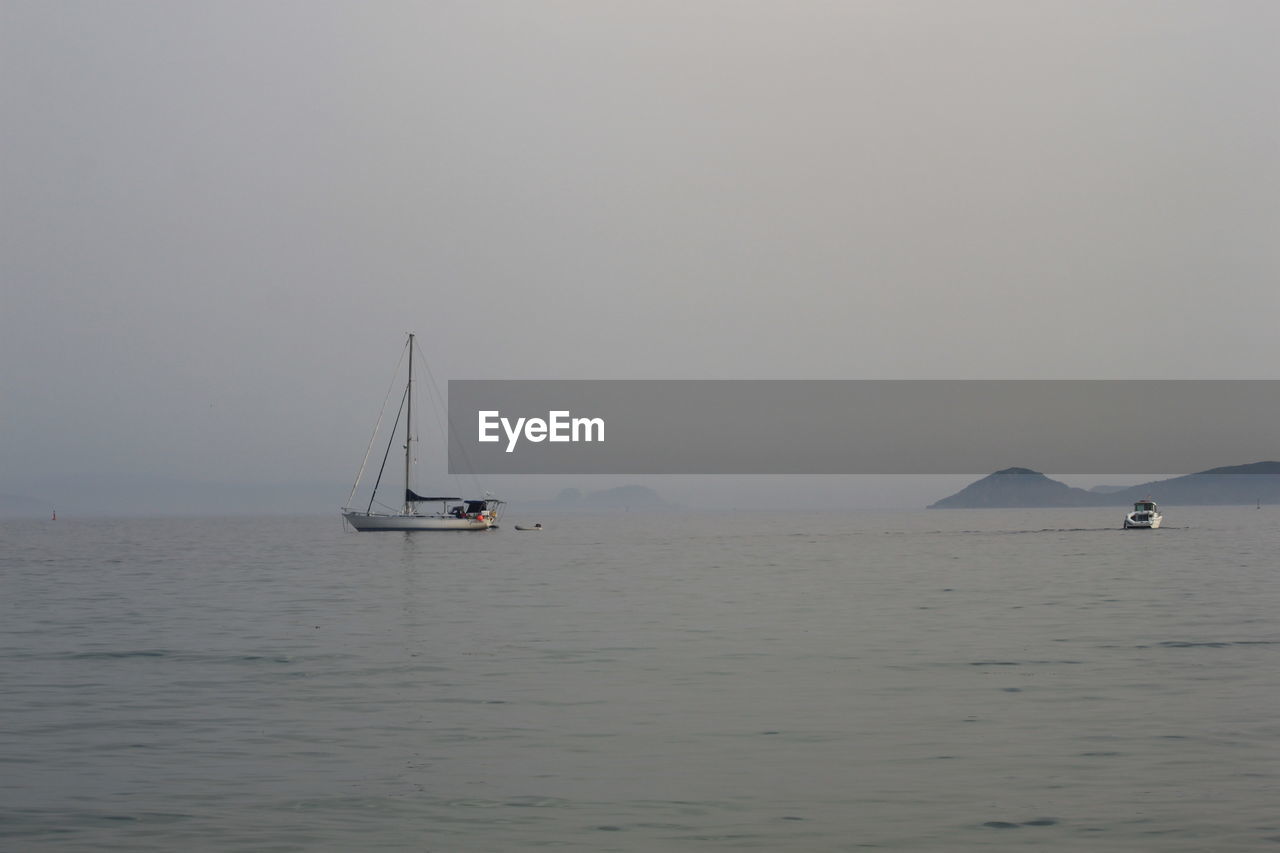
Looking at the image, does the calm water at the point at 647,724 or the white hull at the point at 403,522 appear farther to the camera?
the white hull at the point at 403,522

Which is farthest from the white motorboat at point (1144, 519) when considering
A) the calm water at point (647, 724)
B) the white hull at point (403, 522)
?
the calm water at point (647, 724)

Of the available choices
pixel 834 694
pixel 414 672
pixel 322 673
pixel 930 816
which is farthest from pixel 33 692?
pixel 930 816

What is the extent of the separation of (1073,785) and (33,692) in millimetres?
22340

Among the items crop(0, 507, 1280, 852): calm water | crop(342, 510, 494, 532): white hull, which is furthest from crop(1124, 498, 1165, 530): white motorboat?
crop(0, 507, 1280, 852): calm water

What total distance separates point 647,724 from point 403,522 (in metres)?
130

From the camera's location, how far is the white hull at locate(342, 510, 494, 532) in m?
150

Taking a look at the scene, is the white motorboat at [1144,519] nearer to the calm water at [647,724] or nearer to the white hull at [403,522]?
the white hull at [403,522]

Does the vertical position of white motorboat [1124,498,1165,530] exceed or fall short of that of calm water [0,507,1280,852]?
it exceeds it

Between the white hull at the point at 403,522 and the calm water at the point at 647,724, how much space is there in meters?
96.0

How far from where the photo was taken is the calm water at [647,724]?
54.0 ft

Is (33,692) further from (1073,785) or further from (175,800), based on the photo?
(1073,785)

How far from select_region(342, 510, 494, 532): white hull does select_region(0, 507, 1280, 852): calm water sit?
95979 mm

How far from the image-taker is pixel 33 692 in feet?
93.8

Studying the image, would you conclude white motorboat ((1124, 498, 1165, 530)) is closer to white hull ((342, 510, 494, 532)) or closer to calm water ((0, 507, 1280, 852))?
white hull ((342, 510, 494, 532))
